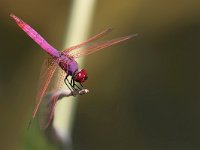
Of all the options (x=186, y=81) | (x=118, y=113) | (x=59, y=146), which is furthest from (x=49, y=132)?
(x=186, y=81)

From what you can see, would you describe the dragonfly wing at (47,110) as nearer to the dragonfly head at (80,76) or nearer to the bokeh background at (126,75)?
the dragonfly head at (80,76)

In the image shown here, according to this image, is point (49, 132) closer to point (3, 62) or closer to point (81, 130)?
point (81, 130)

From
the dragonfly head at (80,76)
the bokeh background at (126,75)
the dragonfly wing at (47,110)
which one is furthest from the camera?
the bokeh background at (126,75)

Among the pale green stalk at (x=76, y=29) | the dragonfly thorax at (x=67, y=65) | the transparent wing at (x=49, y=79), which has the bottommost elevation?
the transparent wing at (x=49, y=79)

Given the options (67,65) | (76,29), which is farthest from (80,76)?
(76,29)

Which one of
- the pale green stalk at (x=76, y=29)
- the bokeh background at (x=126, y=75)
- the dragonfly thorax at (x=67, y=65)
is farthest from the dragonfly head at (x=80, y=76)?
the bokeh background at (x=126, y=75)

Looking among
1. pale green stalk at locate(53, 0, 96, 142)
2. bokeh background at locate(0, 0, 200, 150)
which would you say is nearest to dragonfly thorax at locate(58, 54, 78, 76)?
pale green stalk at locate(53, 0, 96, 142)

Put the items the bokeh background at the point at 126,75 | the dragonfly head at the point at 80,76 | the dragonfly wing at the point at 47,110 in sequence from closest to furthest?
the dragonfly wing at the point at 47,110, the dragonfly head at the point at 80,76, the bokeh background at the point at 126,75

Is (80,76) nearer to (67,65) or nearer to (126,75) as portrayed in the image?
(67,65)
